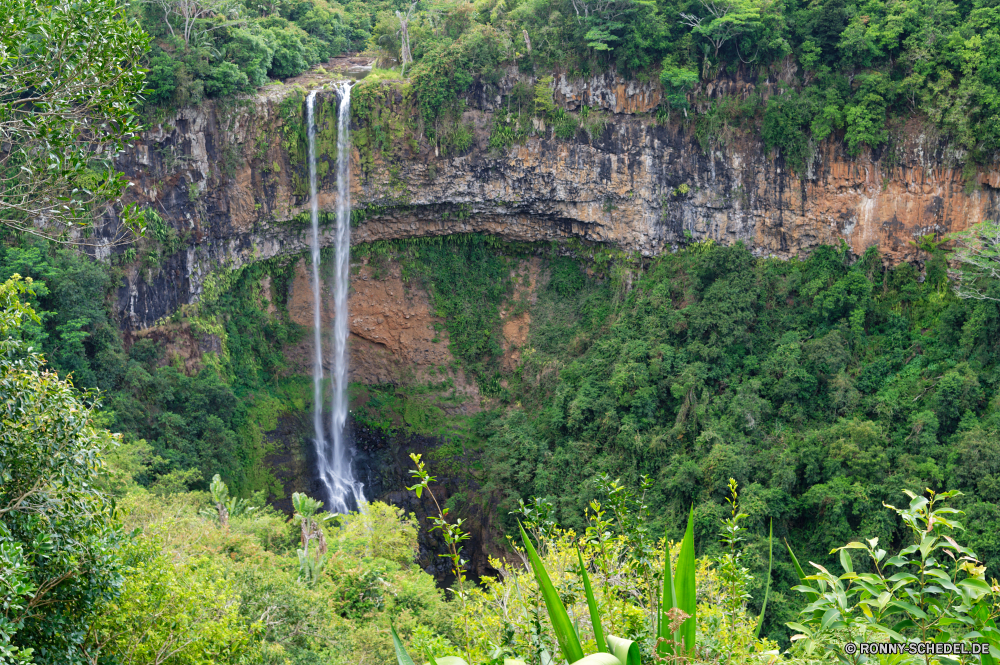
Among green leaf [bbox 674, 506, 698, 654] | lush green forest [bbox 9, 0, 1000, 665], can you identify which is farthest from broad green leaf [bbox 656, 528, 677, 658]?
lush green forest [bbox 9, 0, 1000, 665]

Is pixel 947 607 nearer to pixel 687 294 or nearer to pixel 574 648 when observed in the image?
pixel 574 648

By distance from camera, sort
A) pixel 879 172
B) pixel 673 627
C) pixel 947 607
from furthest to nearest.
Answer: pixel 879 172 → pixel 947 607 → pixel 673 627

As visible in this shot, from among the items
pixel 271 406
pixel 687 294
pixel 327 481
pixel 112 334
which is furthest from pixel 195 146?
pixel 687 294

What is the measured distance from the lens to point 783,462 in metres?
16.2

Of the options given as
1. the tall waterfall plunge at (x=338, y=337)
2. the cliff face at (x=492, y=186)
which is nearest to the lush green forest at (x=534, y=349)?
the cliff face at (x=492, y=186)

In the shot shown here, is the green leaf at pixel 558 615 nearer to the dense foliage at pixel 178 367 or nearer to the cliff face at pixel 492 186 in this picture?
the dense foliage at pixel 178 367

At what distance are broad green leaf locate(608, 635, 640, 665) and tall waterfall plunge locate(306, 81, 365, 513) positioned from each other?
759 inches

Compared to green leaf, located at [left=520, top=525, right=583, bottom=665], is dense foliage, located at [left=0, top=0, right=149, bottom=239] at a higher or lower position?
higher

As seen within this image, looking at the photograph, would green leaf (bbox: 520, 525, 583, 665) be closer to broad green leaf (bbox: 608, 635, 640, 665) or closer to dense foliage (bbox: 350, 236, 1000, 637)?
broad green leaf (bbox: 608, 635, 640, 665)

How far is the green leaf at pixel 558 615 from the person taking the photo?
9.04 ft

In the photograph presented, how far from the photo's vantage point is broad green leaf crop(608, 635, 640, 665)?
105 inches

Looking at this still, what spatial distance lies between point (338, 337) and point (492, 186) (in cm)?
675

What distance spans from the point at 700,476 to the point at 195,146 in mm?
15345

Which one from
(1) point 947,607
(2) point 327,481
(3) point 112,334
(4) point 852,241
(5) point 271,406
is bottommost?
(2) point 327,481
